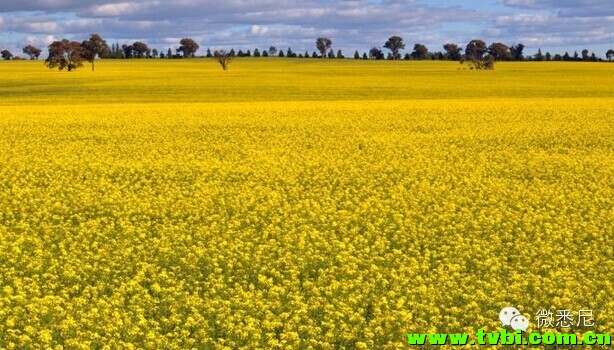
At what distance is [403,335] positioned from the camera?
8.30 m

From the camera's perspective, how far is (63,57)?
96.9 metres

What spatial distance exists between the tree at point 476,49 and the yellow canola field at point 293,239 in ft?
299

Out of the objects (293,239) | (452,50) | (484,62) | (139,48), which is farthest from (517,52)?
(293,239)

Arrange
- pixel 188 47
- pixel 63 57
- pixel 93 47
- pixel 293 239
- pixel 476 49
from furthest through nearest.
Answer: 1. pixel 188 47
2. pixel 476 49
3. pixel 93 47
4. pixel 63 57
5. pixel 293 239

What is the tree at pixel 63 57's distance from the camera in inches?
3782

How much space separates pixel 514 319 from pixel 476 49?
395 feet

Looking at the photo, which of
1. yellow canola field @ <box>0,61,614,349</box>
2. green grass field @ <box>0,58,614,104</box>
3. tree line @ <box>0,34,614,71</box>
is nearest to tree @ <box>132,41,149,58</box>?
tree line @ <box>0,34,614,71</box>

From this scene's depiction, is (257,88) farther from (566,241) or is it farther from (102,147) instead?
(566,241)

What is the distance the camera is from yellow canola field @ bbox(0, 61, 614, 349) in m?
8.71

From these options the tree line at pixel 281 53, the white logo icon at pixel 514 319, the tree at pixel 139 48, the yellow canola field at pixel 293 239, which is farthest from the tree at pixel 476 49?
the white logo icon at pixel 514 319

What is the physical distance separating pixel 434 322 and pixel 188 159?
603 inches

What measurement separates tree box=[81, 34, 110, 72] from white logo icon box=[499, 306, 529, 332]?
330 feet

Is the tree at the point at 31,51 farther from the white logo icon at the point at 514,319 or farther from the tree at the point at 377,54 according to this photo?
the white logo icon at the point at 514,319

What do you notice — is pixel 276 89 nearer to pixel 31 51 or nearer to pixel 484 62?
pixel 484 62
